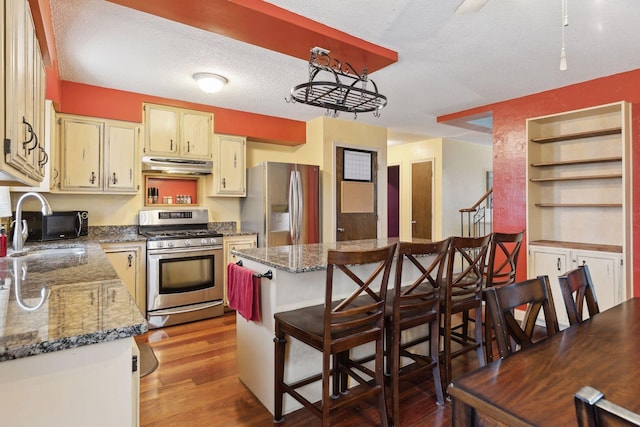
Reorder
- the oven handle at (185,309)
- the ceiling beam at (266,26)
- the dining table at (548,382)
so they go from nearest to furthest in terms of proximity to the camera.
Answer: the dining table at (548,382), the ceiling beam at (266,26), the oven handle at (185,309)

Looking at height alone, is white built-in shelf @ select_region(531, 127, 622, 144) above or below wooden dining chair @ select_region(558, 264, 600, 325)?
above

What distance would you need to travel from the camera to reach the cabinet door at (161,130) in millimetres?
3822

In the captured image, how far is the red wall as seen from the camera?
120 inches

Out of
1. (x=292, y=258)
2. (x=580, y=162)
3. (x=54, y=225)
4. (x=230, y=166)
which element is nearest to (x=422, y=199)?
(x=580, y=162)

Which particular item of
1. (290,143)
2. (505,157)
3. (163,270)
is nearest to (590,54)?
(505,157)

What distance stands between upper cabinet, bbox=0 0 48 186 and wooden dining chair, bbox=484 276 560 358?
1.72m

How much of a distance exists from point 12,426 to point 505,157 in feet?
14.3

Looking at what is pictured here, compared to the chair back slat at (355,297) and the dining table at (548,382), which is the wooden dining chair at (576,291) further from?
the chair back slat at (355,297)

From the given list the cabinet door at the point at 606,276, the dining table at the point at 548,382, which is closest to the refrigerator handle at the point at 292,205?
the cabinet door at the point at 606,276

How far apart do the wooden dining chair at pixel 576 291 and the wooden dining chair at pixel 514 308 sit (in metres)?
0.10

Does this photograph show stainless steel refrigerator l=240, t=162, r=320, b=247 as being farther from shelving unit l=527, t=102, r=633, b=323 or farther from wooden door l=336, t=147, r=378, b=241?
shelving unit l=527, t=102, r=633, b=323

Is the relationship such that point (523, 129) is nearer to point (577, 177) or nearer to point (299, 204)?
point (577, 177)

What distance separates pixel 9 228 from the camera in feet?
10.6

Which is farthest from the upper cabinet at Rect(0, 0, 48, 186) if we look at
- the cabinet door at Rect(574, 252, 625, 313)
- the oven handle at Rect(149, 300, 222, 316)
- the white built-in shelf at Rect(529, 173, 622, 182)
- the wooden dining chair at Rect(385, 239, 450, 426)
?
the white built-in shelf at Rect(529, 173, 622, 182)
